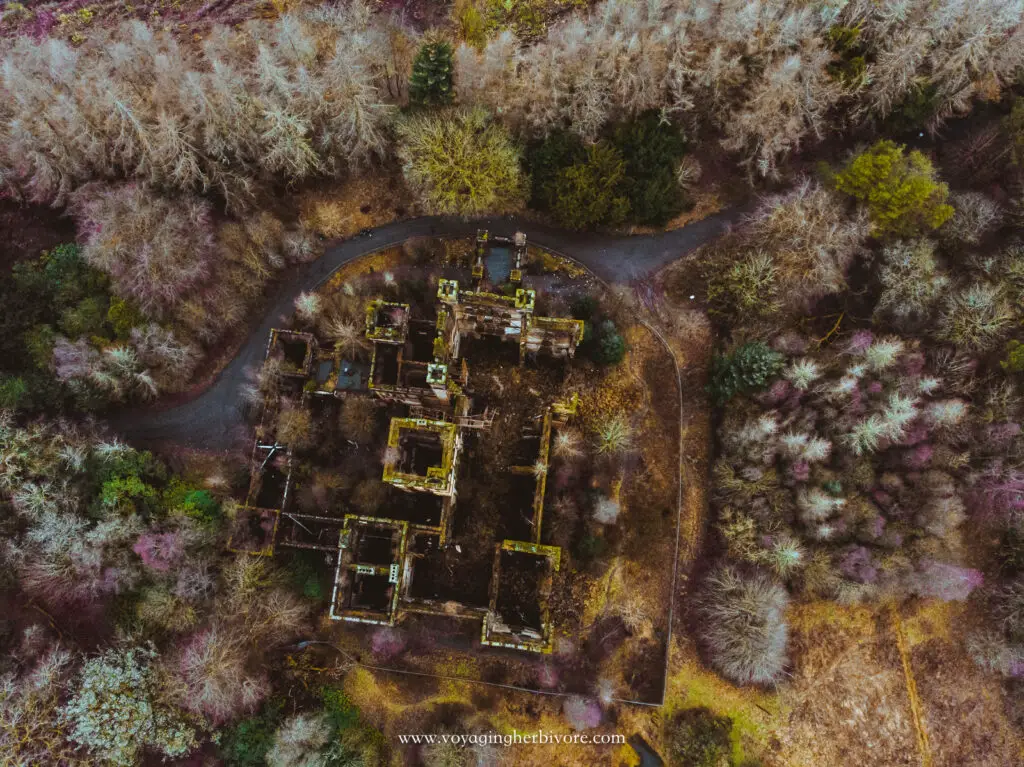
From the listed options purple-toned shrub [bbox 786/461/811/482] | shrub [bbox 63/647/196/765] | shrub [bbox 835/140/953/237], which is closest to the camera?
shrub [bbox 63/647/196/765]

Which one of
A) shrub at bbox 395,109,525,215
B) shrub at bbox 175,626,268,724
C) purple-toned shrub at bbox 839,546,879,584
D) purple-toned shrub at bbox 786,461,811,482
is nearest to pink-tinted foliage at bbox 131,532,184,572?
shrub at bbox 175,626,268,724

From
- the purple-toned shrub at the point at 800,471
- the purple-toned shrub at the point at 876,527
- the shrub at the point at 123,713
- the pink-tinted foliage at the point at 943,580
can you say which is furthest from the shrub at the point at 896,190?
the shrub at the point at 123,713

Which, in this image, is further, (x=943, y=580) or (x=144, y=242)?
(x=144, y=242)

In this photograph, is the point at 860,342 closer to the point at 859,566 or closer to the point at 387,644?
the point at 859,566

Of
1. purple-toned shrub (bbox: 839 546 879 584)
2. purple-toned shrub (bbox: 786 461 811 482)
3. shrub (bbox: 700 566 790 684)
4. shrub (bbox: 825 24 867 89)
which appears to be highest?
shrub (bbox: 825 24 867 89)

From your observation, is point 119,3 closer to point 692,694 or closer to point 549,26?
point 549,26

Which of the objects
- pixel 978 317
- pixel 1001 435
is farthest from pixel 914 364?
pixel 1001 435

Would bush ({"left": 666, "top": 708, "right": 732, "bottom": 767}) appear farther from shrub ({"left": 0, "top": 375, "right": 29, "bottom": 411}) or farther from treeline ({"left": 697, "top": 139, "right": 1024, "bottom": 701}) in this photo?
shrub ({"left": 0, "top": 375, "right": 29, "bottom": 411})
